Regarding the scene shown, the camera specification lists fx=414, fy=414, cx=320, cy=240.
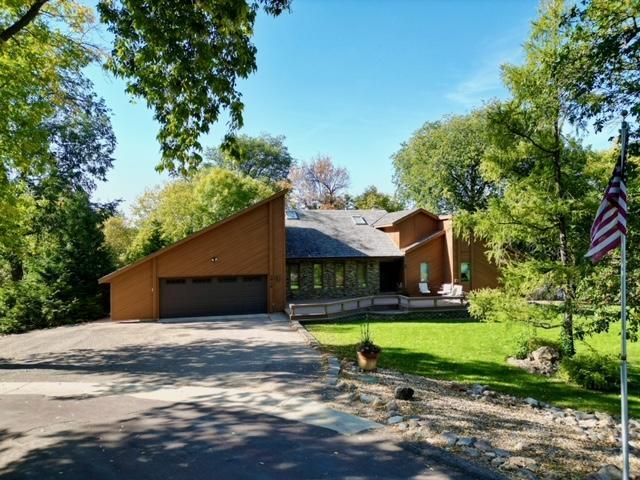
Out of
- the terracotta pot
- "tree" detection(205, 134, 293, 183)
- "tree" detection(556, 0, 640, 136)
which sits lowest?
the terracotta pot

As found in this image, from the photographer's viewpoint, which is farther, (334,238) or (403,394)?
(334,238)

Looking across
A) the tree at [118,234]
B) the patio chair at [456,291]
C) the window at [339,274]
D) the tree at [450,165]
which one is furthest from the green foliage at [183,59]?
the tree at [450,165]

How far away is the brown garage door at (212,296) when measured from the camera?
2177 cm

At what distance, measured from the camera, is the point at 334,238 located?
2747 centimetres

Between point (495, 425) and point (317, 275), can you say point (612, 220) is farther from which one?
point (317, 275)

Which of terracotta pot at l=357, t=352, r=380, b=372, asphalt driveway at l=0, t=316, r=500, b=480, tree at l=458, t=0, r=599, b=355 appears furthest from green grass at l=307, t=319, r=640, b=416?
asphalt driveway at l=0, t=316, r=500, b=480

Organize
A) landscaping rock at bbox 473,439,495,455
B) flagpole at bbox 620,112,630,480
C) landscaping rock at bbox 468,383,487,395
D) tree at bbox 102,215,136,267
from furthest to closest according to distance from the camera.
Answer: tree at bbox 102,215,136,267 → landscaping rock at bbox 468,383,487,395 → landscaping rock at bbox 473,439,495,455 → flagpole at bbox 620,112,630,480

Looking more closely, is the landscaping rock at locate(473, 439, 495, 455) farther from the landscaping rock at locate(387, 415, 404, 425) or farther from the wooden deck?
the wooden deck

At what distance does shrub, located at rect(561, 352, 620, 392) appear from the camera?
37.3 feet

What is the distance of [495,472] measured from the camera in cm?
527

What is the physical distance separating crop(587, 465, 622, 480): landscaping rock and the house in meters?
18.5

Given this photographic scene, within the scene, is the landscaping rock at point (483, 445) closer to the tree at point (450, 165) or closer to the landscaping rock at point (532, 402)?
the landscaping rock at point (532, 402)

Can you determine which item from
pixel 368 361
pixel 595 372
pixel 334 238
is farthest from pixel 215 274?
pixel 595 372

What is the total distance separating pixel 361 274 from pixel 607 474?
21.3 metres
